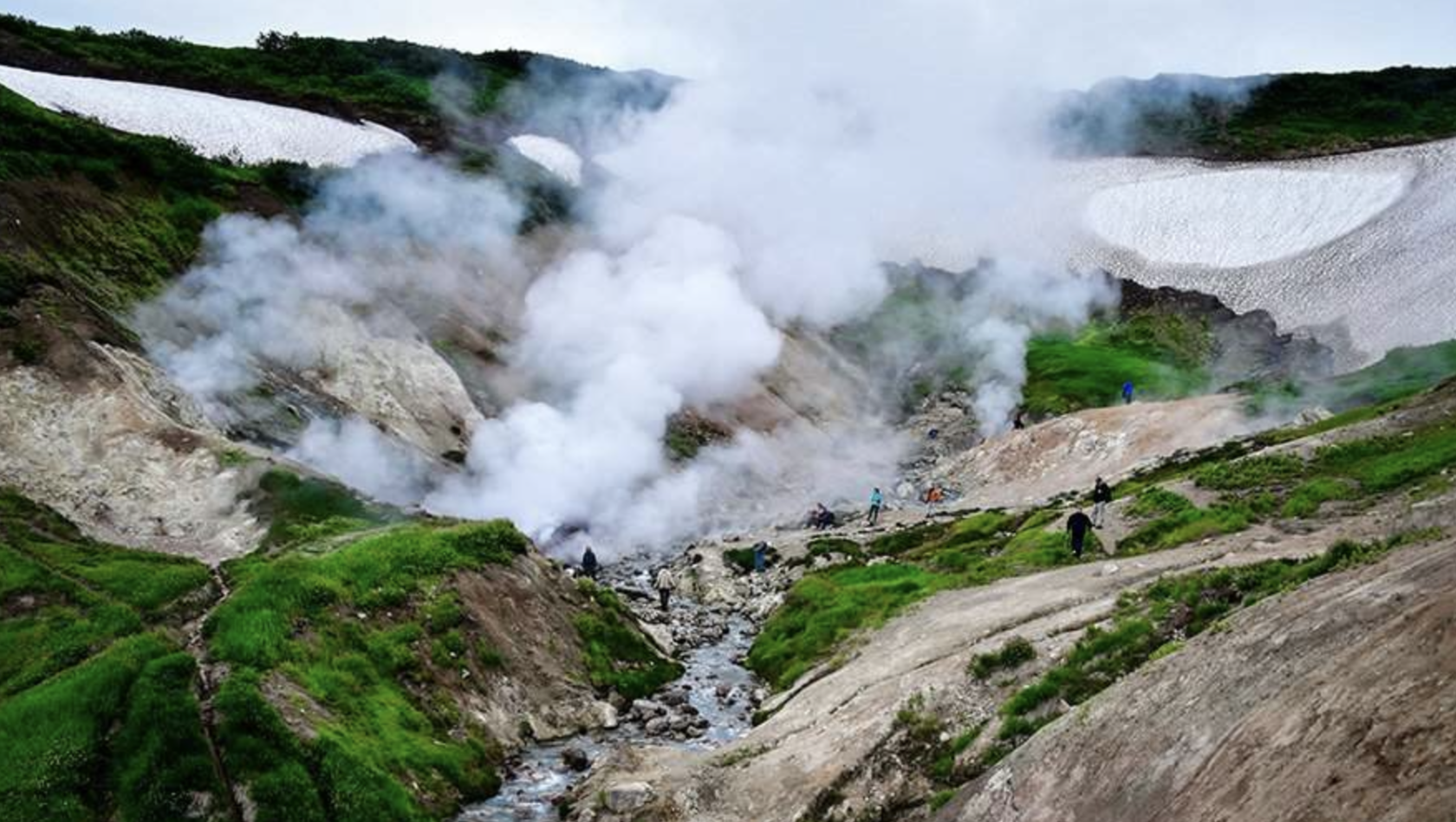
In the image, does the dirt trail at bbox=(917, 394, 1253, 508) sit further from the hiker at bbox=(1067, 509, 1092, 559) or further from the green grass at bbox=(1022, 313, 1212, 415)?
the hiker at bbox=(1067, 509, 1092, 559)

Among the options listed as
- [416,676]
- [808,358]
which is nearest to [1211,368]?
[808,358]

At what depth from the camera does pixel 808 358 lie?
89.7 meters

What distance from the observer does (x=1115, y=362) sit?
97.6m

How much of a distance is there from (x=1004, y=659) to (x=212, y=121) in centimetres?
7741

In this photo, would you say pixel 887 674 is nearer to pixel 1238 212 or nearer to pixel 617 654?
pixel 617 654

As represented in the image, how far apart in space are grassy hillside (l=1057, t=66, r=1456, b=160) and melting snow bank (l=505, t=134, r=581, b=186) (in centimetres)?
7263

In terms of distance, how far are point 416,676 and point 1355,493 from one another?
31.5 metres

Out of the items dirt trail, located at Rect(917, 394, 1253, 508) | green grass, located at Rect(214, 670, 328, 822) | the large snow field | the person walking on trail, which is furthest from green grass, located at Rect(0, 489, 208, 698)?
the large snow field

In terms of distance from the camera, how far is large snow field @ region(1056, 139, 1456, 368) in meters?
94.2

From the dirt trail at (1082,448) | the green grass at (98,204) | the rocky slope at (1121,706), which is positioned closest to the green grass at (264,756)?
the rocky slope at (1121,706)

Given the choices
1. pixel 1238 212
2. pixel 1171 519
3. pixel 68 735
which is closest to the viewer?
pixel 68 735

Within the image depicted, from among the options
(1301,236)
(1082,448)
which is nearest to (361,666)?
(1082,448)

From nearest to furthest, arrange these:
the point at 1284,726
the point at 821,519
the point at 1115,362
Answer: the point at 1284,726 → the point at 821,519 → the point at 1115,362

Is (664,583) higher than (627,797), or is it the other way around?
(664,583)
